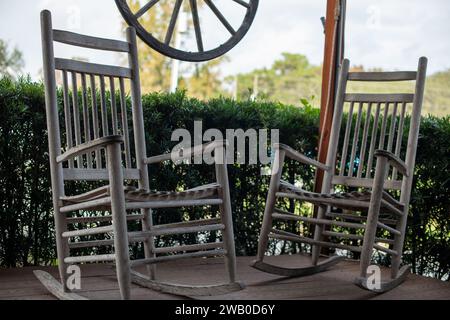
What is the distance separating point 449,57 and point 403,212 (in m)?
11.8

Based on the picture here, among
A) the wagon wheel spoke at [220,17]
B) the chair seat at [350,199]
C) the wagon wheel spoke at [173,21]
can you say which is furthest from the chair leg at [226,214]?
the wagon wheel spoke at [220,17]

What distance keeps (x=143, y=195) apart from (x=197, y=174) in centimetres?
104

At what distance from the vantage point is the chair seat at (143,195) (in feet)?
6.01

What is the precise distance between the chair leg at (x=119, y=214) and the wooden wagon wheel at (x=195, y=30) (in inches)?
38.5

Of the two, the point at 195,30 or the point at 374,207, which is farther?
the point at 195,30

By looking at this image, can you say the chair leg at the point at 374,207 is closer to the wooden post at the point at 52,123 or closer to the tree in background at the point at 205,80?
the wooden post at the point at 52,123

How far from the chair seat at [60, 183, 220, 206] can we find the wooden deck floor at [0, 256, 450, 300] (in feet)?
1.16

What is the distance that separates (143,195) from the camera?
1.88m

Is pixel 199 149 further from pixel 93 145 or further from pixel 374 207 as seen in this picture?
pixel 374 207

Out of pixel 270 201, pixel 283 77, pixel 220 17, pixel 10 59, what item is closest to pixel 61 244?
pixel 270 201

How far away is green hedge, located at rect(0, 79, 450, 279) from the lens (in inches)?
98.6

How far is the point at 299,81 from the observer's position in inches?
599
